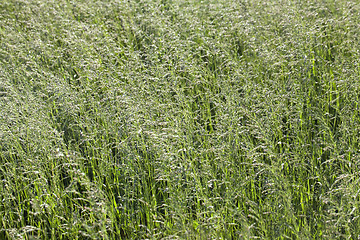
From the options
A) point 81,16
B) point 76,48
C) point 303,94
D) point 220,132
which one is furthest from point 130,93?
point 81,16

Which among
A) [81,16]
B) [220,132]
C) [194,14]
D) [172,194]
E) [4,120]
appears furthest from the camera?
[81,16]

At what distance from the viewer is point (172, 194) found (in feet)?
8.15

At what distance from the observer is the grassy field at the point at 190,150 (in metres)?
2.30

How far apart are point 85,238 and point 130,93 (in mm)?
1266

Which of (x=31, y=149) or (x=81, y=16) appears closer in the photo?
(x=31, y=149)

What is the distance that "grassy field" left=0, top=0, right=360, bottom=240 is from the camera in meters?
2.30

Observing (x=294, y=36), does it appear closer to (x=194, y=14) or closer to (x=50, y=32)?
(x=194, y=14)

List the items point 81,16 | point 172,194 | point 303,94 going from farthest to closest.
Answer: point 81,16 < point 303,94 < point 172,194

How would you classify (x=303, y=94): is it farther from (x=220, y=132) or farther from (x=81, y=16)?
(x=81, y=16)

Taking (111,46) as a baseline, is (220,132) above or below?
below

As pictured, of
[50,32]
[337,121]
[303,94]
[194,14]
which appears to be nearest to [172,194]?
[303,94]

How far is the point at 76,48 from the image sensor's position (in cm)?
402

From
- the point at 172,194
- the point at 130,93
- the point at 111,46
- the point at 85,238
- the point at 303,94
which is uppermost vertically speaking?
the point at 111,46

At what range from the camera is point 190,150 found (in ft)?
9.15
